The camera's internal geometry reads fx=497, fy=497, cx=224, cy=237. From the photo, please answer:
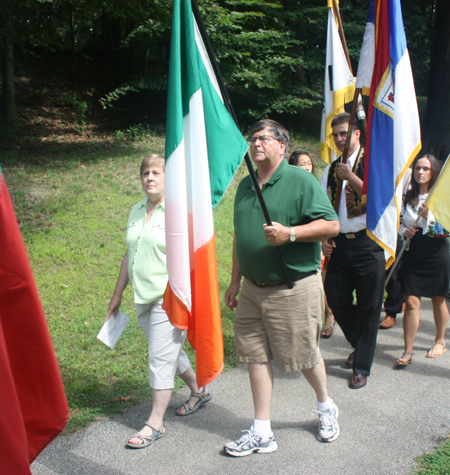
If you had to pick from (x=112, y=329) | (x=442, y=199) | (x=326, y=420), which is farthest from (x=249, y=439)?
(x=442, y=199)

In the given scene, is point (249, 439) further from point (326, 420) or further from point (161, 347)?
point (161, 347)

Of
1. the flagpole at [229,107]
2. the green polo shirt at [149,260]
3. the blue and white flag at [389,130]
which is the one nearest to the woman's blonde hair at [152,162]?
the green polo shirt at [149,260]

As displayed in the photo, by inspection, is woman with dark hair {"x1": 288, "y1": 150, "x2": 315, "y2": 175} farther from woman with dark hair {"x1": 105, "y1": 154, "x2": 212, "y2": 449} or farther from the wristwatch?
→ the wristwatch

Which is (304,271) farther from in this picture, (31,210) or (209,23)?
(209,23)

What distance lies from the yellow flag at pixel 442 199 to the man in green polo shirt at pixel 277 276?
1.47m

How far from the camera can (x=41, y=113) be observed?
48.7ft

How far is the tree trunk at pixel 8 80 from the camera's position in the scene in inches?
480

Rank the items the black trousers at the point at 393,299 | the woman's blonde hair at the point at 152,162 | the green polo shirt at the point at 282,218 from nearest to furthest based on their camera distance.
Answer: the green polo shirt at the point at 282,218
the woman's blonde hair at the point at 152,162
the black trousers at the point at 393,299

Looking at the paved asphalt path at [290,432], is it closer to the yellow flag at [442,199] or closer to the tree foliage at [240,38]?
the yellow flag at [442,199]

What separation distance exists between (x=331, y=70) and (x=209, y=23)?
8416mm

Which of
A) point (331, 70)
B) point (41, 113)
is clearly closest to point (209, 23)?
point (41, 113)

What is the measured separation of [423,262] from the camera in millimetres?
4895

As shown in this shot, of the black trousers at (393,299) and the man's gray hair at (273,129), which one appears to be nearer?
the man's gray hair at (273,129)

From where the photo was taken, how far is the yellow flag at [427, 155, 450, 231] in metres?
4.27
